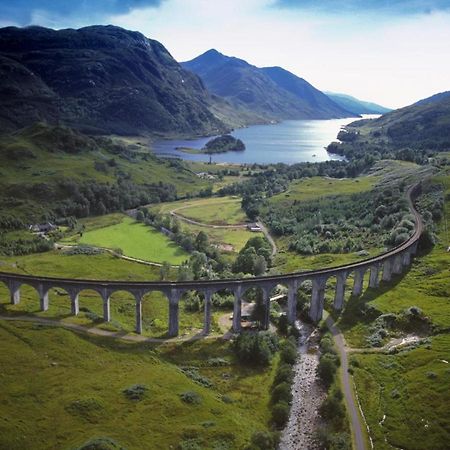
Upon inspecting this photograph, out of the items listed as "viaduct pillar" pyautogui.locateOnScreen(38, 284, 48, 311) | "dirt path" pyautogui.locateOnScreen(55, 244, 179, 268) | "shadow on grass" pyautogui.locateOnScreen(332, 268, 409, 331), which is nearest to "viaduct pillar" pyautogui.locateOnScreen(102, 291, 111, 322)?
"viaduct pillar" pyautogui.locateOnScreen(38, 284, 48, 311)

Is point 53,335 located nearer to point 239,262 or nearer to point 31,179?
point 239,262

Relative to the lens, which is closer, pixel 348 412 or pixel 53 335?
pixel 348 412

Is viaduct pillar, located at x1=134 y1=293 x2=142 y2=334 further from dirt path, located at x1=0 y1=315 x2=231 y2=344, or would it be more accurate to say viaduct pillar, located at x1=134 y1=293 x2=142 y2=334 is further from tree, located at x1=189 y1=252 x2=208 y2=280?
tree, located at x1=189 y1=252 x2=208 y2=280

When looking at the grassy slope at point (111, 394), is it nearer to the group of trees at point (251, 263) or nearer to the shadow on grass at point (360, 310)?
the shadow on grass at point (360, 310)

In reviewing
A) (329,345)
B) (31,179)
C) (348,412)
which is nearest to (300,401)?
(348,412)

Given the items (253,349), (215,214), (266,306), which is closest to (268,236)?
(215,214)

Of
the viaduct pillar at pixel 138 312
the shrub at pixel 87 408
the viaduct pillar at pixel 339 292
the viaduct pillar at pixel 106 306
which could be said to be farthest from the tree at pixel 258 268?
the shrub at pixel 87 408
